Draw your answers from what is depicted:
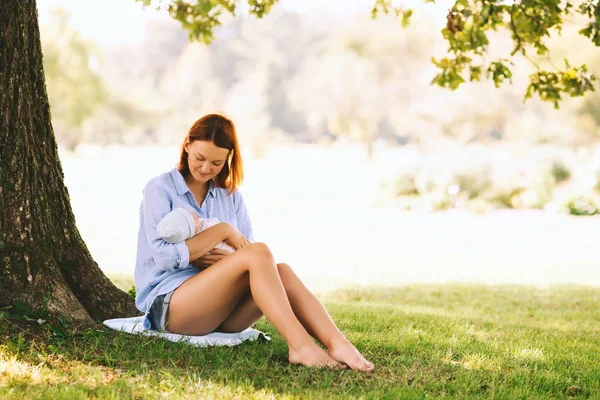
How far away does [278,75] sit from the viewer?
208 ft

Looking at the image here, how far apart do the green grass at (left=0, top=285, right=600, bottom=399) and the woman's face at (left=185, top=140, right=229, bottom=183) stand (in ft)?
3.29

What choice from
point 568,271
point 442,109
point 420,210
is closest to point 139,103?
point 442,109

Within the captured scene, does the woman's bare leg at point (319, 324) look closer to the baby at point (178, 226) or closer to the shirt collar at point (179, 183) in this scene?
the baby at point (178, 226)

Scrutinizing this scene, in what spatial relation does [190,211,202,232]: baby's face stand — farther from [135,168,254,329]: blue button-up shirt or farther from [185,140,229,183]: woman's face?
[185,140,229,183]: woman's face

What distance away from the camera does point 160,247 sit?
401 centimetres

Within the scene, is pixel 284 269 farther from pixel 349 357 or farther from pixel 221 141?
pixel 221 141

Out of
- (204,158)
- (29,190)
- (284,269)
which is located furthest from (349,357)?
(29,190)

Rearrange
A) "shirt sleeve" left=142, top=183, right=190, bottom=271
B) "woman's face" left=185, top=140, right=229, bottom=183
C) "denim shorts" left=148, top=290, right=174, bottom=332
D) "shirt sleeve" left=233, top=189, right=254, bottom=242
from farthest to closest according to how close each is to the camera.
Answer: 1. "shirt sleeve" left=233, top=189, right=254, bottom=242
2. "woman's face" left=185, top=140, right=229, bottom=183
3. "denim shorts" left=148, top=290, right=174, bottom=332
4. "shirt sleeve" left=142, top=183, right=190, bottom=271

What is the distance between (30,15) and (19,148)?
823 millimetres

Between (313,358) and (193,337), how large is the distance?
0.75 meters

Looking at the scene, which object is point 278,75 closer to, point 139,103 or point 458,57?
point 139,103

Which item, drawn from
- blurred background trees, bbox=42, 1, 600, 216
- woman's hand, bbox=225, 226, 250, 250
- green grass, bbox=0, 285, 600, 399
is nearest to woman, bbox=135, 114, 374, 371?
woman's hand, bbox=225, 226, 250, 250

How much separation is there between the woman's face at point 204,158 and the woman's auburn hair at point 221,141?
3 cm

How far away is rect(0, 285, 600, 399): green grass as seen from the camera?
3447 millimetres
